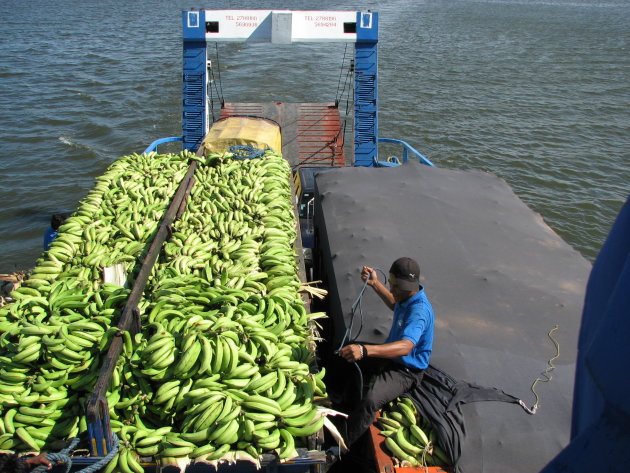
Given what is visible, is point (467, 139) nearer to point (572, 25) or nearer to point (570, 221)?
point (570, 221)

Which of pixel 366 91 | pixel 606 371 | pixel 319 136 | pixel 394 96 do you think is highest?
pixel 366 91

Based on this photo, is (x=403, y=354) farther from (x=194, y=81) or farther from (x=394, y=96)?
(x=394, y=96)

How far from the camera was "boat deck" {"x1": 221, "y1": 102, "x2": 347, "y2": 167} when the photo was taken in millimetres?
13906

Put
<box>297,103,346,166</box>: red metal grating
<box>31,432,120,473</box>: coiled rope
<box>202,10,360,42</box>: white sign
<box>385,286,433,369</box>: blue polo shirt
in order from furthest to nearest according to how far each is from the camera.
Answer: <box>297,103,346,166</box>: red metal grating, <box>202,10,360,42</box>: white sign, <box>385,286,433,369</box>: blue polo shirt, <box>31,432,120,473</box>: coiled rope

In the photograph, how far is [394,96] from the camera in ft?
81.4

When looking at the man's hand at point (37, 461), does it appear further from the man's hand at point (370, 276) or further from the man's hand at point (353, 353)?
the man's hand at point (370, 276)

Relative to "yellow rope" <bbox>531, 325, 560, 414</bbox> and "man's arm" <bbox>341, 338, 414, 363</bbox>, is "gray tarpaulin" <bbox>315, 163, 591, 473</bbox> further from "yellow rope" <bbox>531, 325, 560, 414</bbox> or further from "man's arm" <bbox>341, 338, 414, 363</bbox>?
"man's arm" <bbox>341, 338, 414, 363</bbox>

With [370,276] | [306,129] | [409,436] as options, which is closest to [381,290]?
[370,276]

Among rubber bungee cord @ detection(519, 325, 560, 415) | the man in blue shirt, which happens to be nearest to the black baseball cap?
the man in blue shirt

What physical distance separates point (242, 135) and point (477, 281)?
6.25 meters

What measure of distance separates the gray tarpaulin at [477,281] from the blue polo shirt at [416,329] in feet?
1.01

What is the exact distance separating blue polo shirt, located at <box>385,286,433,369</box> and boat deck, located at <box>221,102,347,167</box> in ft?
29.4

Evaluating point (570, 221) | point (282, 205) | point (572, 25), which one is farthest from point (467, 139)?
point (572, 25)

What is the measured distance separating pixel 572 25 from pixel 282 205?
134ft
